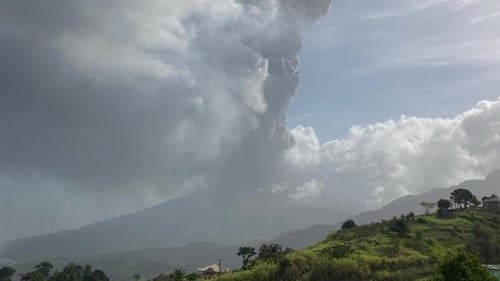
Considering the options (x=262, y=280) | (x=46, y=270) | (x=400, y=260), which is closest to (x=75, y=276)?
(x=46, y=270)

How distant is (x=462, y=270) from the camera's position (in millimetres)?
42156

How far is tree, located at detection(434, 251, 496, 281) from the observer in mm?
41938

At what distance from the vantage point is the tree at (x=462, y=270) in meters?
41.9

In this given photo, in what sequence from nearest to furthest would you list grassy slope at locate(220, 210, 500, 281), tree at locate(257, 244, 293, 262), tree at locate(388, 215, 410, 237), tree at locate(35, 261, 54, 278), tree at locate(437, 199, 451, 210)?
grassy slope at locate(220, 210, 500, 281)
tree at locate(257, 244, 293, 262)
tree at locate(388, 215, 410, 237)
tree at locate(35, 261, 54, 278)
tree at locate(437, 199, 451, 210)

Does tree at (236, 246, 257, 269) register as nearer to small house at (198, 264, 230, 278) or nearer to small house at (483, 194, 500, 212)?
small house at (198, 264, 230, 278)

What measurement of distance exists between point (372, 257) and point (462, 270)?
176 ft

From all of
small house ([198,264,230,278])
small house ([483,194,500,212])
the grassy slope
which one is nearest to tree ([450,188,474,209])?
small house ([483,194,500,212])

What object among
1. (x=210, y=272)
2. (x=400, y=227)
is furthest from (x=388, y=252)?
(x=210, y=272)

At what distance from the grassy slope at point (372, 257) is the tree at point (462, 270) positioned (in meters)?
37.8

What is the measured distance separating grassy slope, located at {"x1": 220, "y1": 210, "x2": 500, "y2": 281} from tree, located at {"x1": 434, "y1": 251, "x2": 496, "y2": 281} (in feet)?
124

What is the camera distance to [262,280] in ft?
287

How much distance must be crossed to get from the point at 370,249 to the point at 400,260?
6971mm

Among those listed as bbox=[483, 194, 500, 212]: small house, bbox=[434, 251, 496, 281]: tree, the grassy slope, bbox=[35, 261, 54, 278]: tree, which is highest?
bbox=[483, 194, 500, 212]: small house

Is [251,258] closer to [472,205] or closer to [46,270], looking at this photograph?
[46,270]
